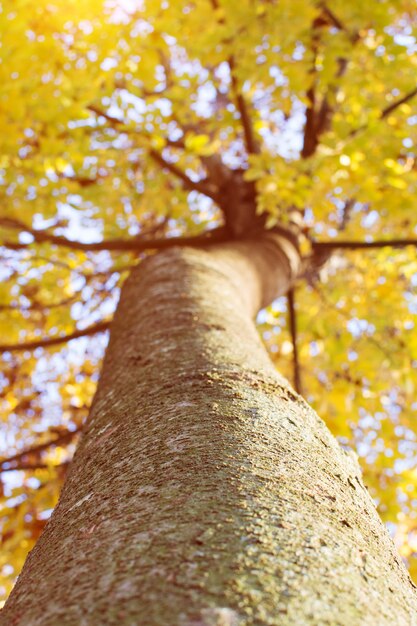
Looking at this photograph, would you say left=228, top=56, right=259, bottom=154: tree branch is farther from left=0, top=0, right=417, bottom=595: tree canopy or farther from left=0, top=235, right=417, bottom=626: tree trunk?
left=0, top=235, right=417, bottom=626: tree trunk

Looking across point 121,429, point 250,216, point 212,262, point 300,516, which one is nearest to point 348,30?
point 250,216

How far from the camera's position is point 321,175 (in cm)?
287

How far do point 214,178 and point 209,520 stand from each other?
3.59 m

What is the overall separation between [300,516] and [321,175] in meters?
2.54

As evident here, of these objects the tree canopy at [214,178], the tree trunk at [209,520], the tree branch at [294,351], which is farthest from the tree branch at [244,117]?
the tree trunk at [209,520]

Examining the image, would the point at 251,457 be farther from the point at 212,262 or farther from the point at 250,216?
the point at 250,216

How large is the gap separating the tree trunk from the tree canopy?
2065 mm

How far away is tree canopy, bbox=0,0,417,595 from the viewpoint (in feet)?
9.28

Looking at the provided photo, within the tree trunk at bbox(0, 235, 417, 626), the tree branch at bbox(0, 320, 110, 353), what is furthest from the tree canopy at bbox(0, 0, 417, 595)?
the tree trunk at bbox(0, 235, 417, 626)

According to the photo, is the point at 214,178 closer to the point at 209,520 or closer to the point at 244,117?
the point at 244,117

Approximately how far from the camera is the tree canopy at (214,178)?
2828mm

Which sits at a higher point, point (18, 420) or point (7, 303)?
point (7, 303)

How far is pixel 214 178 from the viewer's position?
154 inches

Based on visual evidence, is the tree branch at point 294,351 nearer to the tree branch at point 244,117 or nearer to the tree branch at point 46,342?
the tree branch at point 244,117
